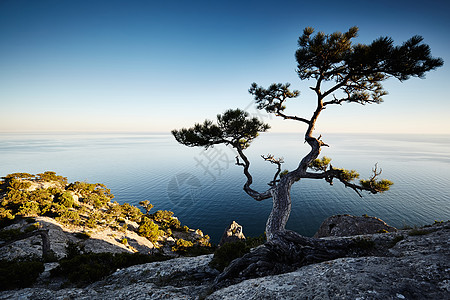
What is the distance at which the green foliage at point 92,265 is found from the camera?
8.59 meters

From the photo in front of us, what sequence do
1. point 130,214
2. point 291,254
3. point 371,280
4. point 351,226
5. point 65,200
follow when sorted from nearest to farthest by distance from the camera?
point 371,280, point 291,254, point 351,226, point 65,200, point 130,214

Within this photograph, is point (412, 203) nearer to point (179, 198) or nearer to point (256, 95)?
point (256, 95)

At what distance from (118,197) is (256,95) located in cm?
8732

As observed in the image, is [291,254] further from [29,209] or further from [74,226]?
[29,209]

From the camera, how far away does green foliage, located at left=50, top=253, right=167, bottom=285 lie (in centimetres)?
859

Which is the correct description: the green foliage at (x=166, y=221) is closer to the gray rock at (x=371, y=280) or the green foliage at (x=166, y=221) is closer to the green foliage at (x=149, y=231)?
the green foliage at (x=149, y=231)

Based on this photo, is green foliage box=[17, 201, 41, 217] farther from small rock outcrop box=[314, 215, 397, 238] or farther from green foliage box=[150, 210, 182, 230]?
small rock outcrop box=[314, 215, 397, 238]

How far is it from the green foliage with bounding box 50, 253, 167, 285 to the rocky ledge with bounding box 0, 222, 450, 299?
0.62 m

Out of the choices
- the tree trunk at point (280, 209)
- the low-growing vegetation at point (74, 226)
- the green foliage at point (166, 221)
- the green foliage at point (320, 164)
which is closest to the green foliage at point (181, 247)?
the low-growing vegetation at point (74, 226)

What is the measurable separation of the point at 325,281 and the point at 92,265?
473 inches

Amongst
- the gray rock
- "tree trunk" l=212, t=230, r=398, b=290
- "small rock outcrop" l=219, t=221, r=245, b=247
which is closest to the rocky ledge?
the gray rock

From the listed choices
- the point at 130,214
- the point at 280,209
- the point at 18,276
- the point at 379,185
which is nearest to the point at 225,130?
the point at 280,209

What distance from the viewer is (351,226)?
1684cm

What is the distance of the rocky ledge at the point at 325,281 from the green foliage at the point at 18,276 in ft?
2.01
